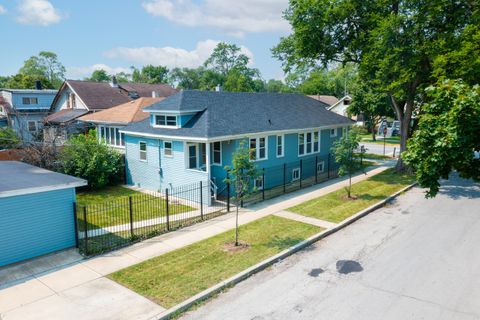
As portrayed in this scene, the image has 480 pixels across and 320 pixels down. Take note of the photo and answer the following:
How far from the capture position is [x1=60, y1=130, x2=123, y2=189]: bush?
65.9 ft

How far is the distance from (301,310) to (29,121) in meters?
40.3

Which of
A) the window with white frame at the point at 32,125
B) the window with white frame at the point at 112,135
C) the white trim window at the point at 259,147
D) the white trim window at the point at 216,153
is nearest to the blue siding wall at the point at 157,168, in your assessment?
the white trim window at the point at 216,153

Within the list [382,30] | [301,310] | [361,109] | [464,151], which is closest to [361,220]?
[301,310]

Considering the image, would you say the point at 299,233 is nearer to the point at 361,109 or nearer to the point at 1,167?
the point at 1,167

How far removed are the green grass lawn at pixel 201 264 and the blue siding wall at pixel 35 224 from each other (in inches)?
117

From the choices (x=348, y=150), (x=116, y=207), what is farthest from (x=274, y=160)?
(x=116, y=207)

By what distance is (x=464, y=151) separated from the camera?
621 centimetres

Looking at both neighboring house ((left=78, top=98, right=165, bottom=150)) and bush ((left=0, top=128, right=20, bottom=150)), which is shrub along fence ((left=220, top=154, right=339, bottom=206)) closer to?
neighboring house ((left=78, top=98, right=165, bottom=150))

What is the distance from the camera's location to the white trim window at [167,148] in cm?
1933

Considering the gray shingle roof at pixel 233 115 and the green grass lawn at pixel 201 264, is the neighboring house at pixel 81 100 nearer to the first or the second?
the gray shingle roof at pixel 233 115

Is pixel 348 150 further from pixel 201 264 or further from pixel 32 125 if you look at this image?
pixel 32 125

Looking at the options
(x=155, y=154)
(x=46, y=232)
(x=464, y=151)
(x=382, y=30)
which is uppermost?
(x=382, y=30)

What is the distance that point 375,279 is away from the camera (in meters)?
9.81

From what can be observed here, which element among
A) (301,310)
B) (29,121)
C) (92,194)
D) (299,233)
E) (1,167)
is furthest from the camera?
(29,121)
